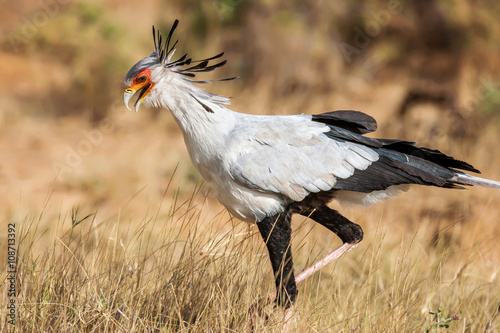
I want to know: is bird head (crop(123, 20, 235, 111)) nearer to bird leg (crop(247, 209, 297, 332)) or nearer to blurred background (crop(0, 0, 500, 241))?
bird leg (crop(247, 209, 297, 332))

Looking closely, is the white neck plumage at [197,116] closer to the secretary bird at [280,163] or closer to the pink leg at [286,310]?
the secretary bird at [280,163]

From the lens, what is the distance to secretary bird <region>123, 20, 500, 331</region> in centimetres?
325

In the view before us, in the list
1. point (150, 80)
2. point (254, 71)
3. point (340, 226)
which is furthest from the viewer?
point (254, 71)

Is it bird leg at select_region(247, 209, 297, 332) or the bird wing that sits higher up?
the bird wing

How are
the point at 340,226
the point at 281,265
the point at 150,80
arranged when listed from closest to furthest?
1. the point at 281,265
2. the point at 150,80
3. the point at 340,226

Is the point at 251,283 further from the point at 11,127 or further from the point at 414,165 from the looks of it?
the point at 11,127

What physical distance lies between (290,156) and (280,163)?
0.26ft

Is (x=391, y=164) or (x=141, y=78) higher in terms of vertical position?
(x=141, y=78)

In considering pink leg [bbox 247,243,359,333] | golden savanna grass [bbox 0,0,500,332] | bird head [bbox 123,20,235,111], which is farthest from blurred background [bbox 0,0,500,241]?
pink leg [bbox 247,243,359,333]

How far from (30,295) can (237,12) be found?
8185 mm

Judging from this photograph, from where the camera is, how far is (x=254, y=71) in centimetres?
1027

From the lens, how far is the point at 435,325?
11.2 feet

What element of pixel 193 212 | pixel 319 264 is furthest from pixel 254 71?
pixel 319 264

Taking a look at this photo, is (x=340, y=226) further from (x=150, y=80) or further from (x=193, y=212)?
(x=193, y=212)
